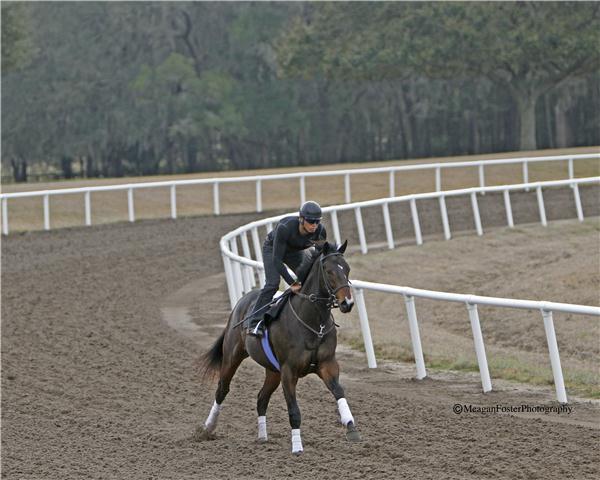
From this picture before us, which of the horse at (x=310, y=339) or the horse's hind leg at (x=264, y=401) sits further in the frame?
the horse's hind leg at (x=264, y=401)

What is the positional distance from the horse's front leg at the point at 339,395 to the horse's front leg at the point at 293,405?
235 mm

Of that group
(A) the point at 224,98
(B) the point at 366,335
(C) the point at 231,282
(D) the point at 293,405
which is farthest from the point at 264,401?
(A) the point at 224,98

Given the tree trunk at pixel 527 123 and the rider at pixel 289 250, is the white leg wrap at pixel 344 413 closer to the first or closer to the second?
the rider at pixel 289 250

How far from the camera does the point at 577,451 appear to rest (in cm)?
866

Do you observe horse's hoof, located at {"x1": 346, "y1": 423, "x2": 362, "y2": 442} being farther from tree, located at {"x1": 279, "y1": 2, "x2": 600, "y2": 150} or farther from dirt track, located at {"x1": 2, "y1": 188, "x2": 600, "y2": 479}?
tree, located at {"x1": 279, "y1": 2, "x2": 600, "y2": 150}

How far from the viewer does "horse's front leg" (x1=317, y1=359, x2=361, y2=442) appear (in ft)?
29.8

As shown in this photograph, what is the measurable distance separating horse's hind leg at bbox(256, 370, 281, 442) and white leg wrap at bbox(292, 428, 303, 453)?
636 millimetres

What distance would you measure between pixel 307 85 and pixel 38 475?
1946 inches

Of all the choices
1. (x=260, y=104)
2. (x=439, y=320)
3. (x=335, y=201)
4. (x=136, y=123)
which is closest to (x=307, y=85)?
(x=260, y=104)

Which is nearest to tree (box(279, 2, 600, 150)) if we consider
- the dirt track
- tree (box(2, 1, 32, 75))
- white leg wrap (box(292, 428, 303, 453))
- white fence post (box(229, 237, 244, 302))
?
tree (box(2, 1, 32, 75))

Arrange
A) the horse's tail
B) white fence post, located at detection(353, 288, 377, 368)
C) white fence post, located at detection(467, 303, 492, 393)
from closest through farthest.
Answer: the horse's tail
white fence post, located at detection(467, 303, 492, 393)
white fence post, located at detection(353, 288, 377, 368)

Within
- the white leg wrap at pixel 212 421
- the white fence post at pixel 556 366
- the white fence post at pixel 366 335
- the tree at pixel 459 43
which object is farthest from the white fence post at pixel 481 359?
the tree at pixel 459 43

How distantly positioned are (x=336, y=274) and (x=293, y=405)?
1.01 metres

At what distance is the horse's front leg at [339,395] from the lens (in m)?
9.09
